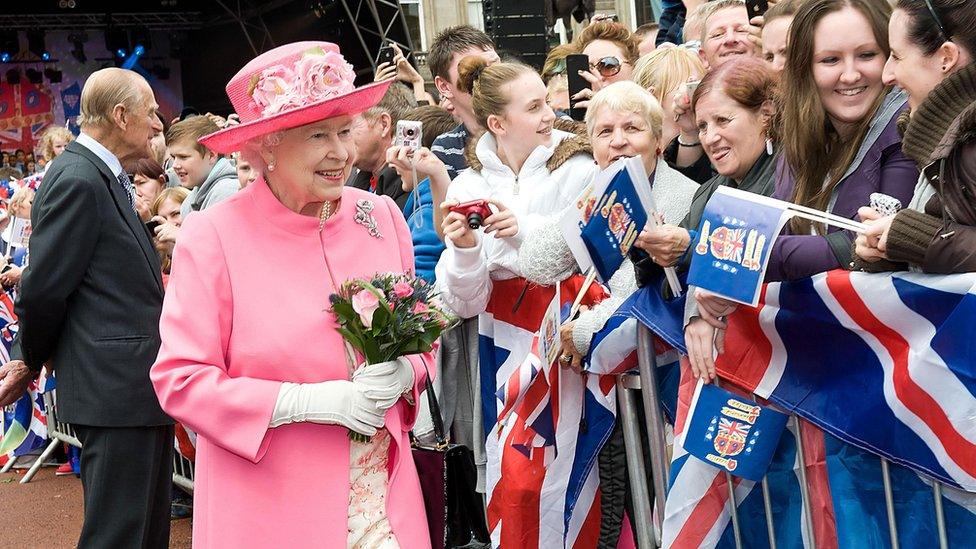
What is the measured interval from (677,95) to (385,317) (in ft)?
6.60

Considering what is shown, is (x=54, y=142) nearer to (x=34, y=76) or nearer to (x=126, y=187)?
(x=126, y=187)

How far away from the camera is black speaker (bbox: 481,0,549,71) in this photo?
858cm

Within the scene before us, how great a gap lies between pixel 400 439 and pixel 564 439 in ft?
3.87

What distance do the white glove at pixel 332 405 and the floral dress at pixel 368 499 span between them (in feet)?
0.46

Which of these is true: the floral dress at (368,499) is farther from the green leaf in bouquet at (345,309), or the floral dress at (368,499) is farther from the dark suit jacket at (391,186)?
the dark suit jacket at (391,186)

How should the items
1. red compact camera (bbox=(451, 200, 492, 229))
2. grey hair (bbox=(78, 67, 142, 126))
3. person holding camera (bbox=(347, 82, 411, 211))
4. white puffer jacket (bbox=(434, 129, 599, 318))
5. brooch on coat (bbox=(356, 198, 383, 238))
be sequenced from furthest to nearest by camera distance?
person holding camera (bbox=(347, 82, 411, 211)) → grey hair (bbox=(78, 67, 142, 126)) → white puffer jacket (bbox=(434, 129, 599, 318)) → red compact camera (bbox=(451, 200, 492, 229)) → brooch on coat (bbox=(356, 198, 383, 238))

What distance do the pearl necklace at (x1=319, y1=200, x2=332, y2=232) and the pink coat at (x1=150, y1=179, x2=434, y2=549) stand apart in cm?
4

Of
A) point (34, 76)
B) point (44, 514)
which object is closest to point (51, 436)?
point (44, 514)

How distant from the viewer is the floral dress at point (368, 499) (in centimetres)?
311

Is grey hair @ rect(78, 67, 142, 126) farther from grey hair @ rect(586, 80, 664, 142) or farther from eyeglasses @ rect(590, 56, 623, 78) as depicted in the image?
eyeglasses @ rect(590, 56, 623, 78)

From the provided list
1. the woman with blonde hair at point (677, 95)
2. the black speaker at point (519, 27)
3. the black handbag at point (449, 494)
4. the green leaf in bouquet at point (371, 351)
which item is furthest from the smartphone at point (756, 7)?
the black speaker at point (519, 27)

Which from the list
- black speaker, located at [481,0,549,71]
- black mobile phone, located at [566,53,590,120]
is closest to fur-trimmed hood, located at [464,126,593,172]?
black mobile phone, located at [566,53,590,120]

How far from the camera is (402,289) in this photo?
3.05 m

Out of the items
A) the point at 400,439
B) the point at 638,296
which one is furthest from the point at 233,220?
the point at 638,296
